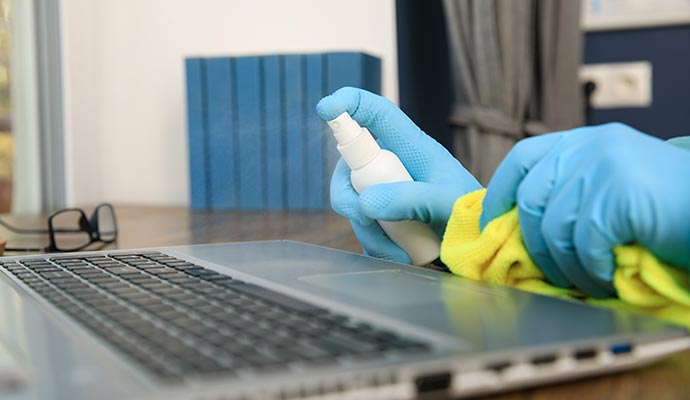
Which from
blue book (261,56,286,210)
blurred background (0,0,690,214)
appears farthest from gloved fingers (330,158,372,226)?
blue book (261,56,286,210)

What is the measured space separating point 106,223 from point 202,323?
85 centimetres

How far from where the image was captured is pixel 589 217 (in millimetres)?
448

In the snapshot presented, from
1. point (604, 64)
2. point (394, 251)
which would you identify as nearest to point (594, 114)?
point (604, 64)

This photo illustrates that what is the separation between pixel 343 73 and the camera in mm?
1824

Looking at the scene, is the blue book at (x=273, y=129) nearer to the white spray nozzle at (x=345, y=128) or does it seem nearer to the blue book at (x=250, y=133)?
the blue book at (x=250, y=133)

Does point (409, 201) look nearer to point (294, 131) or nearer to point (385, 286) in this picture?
point (385, 286)

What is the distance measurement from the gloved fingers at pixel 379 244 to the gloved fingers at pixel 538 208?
0.18 meters

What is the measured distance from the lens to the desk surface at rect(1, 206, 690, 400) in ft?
1.21

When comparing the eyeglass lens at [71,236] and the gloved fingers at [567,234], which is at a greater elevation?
the gloved fingers at [567,234]

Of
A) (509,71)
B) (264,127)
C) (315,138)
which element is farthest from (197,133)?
(509,71)

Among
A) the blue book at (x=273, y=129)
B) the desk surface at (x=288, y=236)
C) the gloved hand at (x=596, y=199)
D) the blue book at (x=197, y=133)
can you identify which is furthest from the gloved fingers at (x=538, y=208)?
the blue book at (x=197, y=133)

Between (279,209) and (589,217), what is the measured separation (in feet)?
4.86

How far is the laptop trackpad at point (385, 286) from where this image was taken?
1.45 ft

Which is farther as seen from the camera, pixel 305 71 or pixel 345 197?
pixel 305 71
